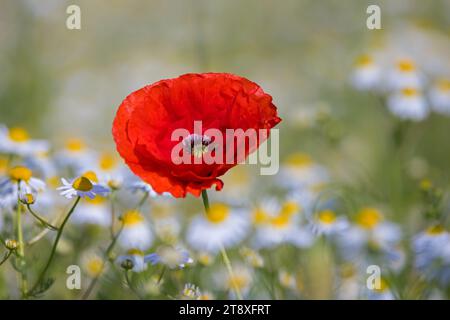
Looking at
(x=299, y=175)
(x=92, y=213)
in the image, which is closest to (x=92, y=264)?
(x=92, y=213)

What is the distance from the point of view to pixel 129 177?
1445 millimetres

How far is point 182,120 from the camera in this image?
96 cm

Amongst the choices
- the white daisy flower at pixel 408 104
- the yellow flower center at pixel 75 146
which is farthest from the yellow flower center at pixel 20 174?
the white daisy flower at pixel 408 104

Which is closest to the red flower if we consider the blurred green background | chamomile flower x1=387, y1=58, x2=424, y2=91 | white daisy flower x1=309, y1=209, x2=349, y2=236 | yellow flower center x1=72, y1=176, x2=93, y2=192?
yellow flower center x1=72, y1=176, x2=93, y2=192

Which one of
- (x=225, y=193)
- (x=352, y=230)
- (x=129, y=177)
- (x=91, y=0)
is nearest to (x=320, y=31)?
(x=91, y=0)

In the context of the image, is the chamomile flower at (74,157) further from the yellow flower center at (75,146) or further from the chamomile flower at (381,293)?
the chamomile flower at (381,293)

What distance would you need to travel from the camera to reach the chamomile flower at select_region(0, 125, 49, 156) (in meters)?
1.54

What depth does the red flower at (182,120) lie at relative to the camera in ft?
2.94

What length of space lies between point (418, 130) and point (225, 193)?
2.71 feet

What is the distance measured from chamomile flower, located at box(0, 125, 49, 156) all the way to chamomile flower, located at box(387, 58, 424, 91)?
0.99 metres

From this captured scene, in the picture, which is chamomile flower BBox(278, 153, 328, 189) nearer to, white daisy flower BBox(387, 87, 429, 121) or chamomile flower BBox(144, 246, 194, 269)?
white daisy flower BBox(387, 87, 429, 121)

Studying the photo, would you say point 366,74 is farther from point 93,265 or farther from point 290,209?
point 93,265

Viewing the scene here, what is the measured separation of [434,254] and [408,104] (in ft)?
2.34

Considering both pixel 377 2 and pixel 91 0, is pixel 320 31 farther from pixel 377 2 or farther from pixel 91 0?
pixel 91 0
